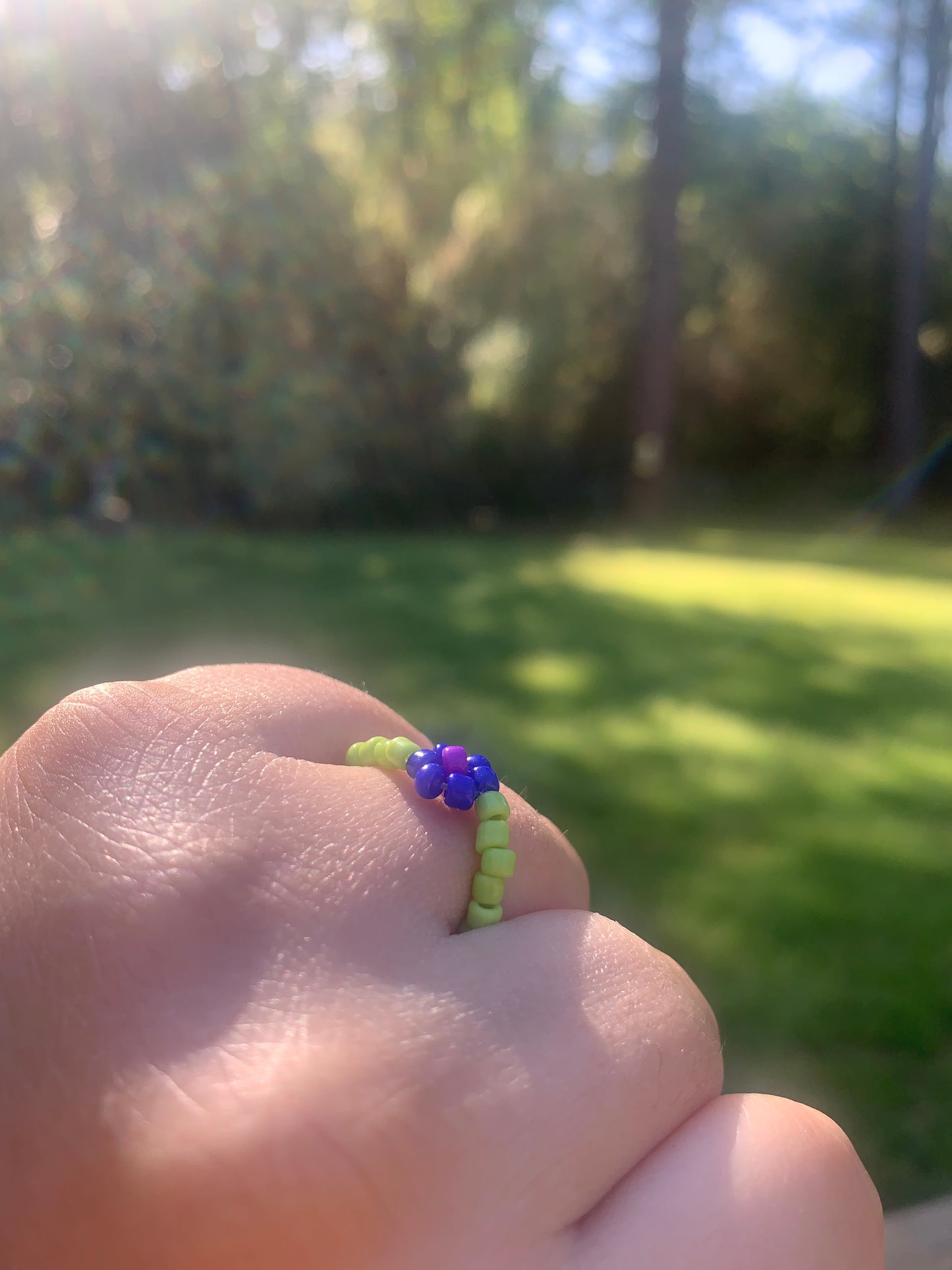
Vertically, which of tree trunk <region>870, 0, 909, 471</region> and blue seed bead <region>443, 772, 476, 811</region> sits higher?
tree trunk <region>870, 0, 909, 471</region>

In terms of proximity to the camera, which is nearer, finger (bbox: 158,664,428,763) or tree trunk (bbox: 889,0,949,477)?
finger (bbox: 158,664,428,763)

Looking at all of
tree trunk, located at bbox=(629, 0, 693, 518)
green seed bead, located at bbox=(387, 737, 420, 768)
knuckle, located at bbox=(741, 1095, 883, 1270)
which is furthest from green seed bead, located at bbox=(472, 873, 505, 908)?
tree trunk, located at bbox=(629, 0, 693, 518)

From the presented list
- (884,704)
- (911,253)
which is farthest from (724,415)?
(884,704)

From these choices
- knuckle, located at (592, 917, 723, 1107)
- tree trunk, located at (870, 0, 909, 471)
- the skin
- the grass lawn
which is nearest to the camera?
the skin

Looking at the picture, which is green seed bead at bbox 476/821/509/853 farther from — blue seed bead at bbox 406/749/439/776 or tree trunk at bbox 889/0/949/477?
tree trunk at bbox 889/0/949/477

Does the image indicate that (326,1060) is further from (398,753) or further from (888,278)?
(888,278)

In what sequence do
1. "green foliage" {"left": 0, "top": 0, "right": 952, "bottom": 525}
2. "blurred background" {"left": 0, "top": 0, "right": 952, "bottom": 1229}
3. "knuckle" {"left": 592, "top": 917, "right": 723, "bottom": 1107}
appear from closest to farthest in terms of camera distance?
"knuckle" {"left": 592, "top": 917, "right": 723, "bottom": 1107} < "blurred background" {"left": 0, "top": 0, "right": 952, "bottom": 1229} < "green foliage" {"left": 0, "top": 0, "right": 952, "bottom": 525}

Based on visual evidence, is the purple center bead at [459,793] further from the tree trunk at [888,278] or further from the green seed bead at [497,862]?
the tree trunk at [888,278]

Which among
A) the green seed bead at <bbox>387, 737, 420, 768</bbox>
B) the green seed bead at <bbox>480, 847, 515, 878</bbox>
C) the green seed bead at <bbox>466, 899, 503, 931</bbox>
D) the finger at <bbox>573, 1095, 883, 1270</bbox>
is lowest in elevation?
the finger at <bbox>573, 1095, 883, 1270</bbox>

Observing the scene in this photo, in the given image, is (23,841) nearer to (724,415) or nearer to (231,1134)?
(231,1134)

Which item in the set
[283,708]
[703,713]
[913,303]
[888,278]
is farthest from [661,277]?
[283,708]
